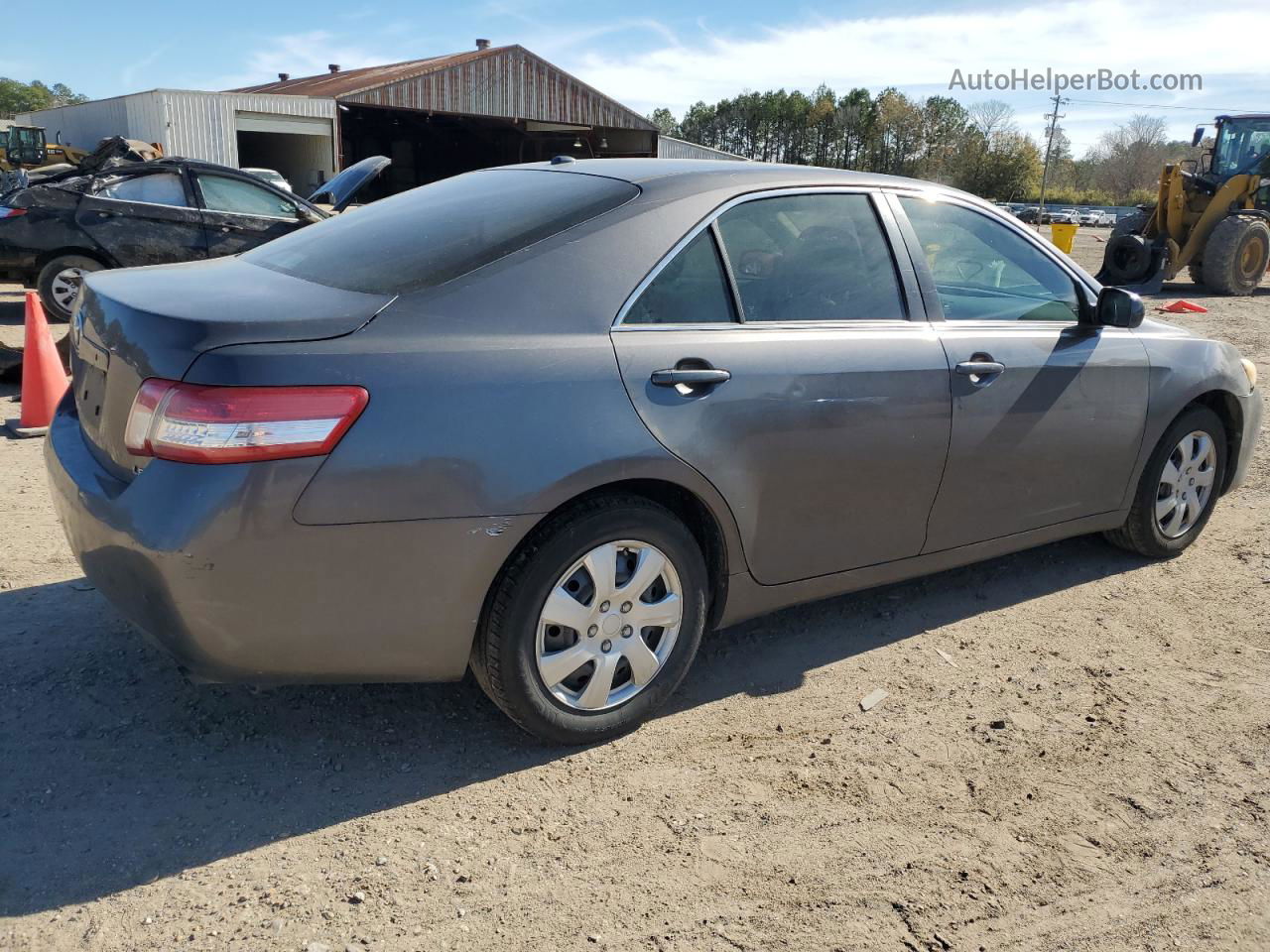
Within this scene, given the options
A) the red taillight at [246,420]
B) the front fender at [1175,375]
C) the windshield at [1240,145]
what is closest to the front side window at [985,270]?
the front fender at [1175,375]

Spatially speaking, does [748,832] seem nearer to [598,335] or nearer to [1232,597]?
[598,335]

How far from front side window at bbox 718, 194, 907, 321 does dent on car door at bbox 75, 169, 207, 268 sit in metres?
8.18

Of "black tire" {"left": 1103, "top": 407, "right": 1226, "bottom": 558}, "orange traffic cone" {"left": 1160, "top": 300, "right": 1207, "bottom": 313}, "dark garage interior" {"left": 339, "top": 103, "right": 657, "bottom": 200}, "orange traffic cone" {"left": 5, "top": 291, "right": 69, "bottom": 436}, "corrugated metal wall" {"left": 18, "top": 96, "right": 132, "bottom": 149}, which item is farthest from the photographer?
"dark garage interior" {"left": 339, "top": 103, "right": 657, "bottom": 200}

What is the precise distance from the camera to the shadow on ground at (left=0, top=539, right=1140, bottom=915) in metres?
2.51

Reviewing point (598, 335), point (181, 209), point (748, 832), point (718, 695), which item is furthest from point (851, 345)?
point (181, 209)

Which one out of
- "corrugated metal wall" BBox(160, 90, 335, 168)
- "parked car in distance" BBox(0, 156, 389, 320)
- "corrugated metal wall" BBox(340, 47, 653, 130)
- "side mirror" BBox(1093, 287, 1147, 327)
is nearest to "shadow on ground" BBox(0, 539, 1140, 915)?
"side mirror" BBox(1093, 287, 1147, 327)

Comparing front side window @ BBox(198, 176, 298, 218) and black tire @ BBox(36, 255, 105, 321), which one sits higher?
front side window @ BBox(198, 176, 298, 218)

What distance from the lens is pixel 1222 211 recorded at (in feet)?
57.2

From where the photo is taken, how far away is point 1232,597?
4.36 meters

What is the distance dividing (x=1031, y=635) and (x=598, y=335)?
2197 mm

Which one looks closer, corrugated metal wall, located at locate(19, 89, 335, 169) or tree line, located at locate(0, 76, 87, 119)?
corrugated metal wall, located at locate(19, 89, 335, 169)

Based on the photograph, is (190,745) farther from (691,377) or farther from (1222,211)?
(1222,211)

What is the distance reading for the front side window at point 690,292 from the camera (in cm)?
296

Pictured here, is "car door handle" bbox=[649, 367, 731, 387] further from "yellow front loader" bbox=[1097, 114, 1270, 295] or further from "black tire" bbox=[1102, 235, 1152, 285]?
"yellow front loader" bbox=[1097, 114, 1270, 295]
